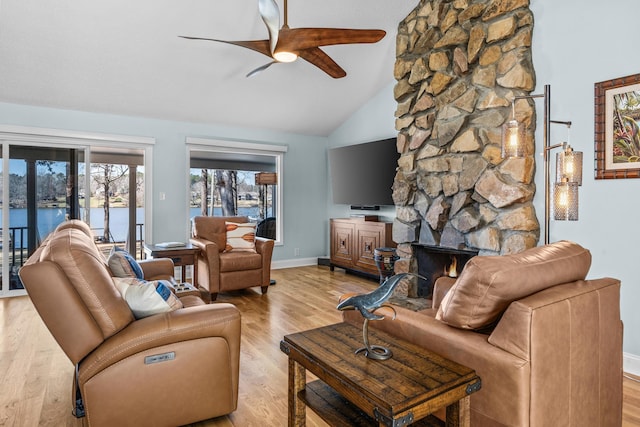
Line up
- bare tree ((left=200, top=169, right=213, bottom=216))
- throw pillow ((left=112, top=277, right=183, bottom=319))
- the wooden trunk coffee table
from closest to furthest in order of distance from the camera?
the wooden trunk coffee table
throw pillow ((left=112, top=277, right=183, bottom=319))
bare tree ((left=200, top=169, right=213, bottom=216))

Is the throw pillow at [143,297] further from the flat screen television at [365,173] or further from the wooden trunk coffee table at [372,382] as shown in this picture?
the flat screen television at [365,173]

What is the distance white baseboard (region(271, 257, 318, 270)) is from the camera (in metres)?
6.06

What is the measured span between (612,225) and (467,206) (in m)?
1.14

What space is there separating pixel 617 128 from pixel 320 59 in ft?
7.46

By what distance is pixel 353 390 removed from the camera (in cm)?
119

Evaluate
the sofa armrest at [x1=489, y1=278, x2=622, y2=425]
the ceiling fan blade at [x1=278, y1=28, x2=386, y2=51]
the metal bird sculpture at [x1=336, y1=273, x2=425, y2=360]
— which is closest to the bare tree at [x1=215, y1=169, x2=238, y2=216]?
the ceiling fan blade at [x1=278, y1=28, x2=386, y2=51]

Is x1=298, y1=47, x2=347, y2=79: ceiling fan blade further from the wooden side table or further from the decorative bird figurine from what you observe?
the wooden side table

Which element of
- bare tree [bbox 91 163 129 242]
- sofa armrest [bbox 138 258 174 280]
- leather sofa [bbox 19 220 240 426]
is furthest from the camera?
bare tree [bbox 91 163 129 242]

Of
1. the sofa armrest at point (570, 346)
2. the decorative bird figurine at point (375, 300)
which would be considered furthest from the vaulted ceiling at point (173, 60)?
the sofa armrest at point (570, 346)

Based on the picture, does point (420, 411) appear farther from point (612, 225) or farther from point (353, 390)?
point (612, 225)

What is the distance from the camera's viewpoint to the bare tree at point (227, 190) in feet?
25.8

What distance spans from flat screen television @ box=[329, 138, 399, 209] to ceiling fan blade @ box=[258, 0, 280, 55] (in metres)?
2.55

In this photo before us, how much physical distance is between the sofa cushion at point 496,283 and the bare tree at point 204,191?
702 cm

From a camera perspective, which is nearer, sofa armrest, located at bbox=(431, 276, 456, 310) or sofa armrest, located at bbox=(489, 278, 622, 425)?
sofa armrest, located at bbox=(489, 278, 622, 425)
